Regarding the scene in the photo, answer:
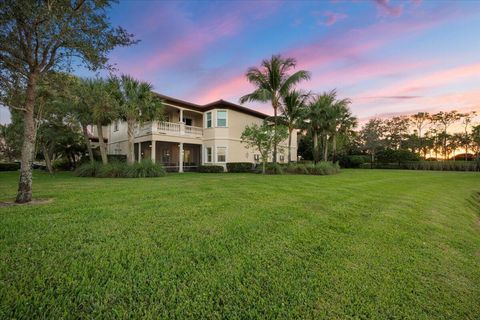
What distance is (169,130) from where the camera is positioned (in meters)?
18.5

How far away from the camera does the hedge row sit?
88.0 ft

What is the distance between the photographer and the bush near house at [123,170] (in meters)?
13.5

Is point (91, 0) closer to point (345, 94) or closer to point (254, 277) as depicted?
point (254, 277)

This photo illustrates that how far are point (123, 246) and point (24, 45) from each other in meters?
6.21

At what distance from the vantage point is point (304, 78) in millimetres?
18906

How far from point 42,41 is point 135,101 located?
8.87m

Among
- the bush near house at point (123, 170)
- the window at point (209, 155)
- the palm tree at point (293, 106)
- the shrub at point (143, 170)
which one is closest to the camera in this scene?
the shrub at point (143, 170)

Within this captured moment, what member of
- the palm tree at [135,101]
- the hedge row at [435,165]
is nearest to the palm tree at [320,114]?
the palm tree at [135,101]

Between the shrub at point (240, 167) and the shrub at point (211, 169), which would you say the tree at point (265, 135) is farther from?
the shrub at point (211, 169)

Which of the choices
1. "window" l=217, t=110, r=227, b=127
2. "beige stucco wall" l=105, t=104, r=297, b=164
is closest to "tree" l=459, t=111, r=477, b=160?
"beige stucco wall" l=105, t=104, r=297, b=164

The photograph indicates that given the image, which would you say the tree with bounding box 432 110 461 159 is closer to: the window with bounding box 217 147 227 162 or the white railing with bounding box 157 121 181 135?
the window with bounding box 217 147 227 162

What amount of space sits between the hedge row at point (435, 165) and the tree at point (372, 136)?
2.13m

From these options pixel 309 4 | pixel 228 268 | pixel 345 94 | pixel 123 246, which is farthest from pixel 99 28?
pixel 345 94

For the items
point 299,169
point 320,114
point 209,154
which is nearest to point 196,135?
point 209,154
